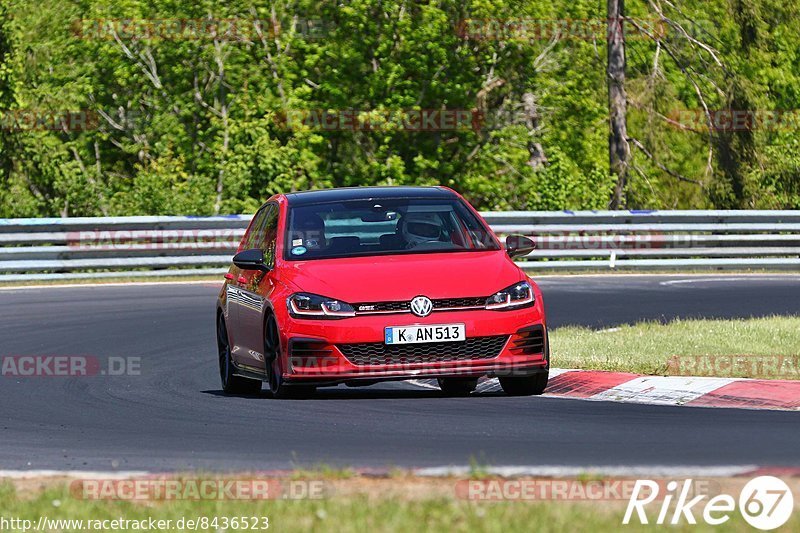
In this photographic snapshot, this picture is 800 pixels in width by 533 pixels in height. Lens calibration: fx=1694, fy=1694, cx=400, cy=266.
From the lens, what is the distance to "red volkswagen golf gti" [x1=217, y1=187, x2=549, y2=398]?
11.3 m

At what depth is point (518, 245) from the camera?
12.6 meters

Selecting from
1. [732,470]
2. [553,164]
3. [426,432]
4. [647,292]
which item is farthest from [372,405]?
[553,164]

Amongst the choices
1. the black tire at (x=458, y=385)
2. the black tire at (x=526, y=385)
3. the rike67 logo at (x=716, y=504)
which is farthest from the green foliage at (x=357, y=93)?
the rike67 logo at (x=716, y=504)

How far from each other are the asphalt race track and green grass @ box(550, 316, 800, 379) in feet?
2.43

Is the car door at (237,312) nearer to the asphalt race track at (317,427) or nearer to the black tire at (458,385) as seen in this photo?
the asphalt race track at (317,427)

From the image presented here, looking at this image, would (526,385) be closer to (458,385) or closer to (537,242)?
(458,385)

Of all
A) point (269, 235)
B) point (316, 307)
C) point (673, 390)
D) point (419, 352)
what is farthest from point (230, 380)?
point (673, 390)

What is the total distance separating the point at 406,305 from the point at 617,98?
90.6 feet

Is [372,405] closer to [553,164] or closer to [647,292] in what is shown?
[647,292]

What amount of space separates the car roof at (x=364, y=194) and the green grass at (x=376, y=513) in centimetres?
583

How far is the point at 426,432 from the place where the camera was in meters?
9.78

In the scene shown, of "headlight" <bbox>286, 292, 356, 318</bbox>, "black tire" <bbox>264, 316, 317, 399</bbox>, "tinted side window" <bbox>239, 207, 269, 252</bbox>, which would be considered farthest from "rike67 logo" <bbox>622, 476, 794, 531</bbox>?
"tinted side window" <bbox>239, 207, 269, 252</bbox>

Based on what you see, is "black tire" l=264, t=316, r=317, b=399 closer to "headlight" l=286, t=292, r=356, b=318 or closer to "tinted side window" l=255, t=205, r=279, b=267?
"headlight" l=286, t=292, r=356, b=318

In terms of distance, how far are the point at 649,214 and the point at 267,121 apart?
9.65m
